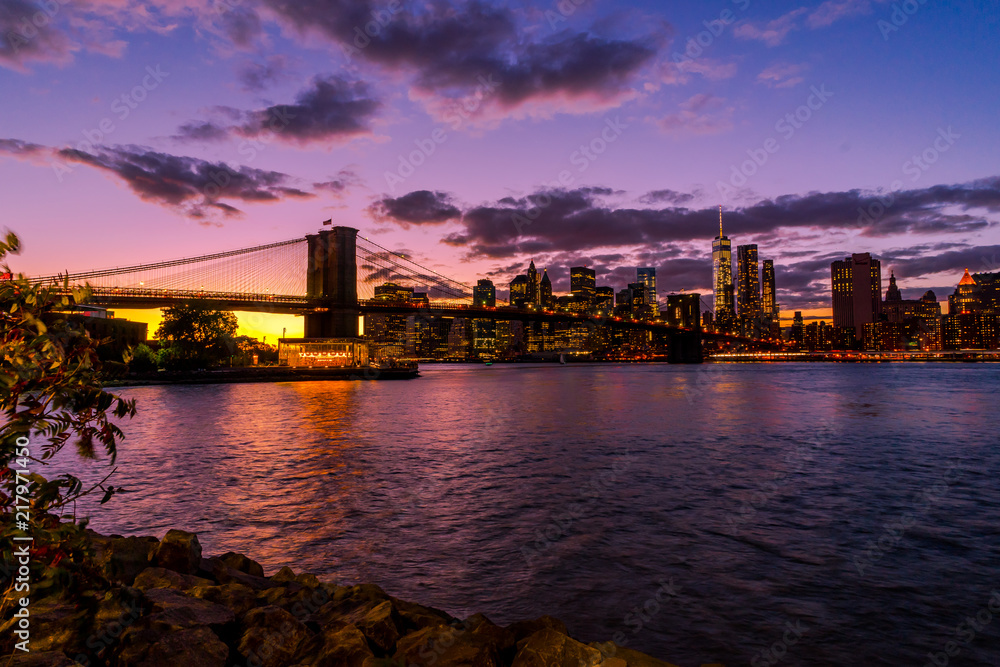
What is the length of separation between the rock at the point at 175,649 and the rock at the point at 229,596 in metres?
0.95

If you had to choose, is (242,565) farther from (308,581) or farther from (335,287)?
(335,287)

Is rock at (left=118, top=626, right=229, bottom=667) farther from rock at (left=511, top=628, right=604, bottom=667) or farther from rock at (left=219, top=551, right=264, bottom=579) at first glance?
rock at (left=219, top=551, right=264, bottom=579)

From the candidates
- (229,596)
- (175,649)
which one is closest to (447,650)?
(175,649)

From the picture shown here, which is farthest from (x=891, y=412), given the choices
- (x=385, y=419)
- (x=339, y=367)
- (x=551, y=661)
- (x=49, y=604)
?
(x=339, y=367)

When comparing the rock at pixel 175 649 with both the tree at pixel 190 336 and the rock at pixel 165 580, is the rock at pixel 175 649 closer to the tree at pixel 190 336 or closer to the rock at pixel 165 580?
the rock at pixel 165 580

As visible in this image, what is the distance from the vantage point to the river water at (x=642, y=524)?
7.16 meters

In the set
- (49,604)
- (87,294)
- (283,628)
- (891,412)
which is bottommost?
(891,412)

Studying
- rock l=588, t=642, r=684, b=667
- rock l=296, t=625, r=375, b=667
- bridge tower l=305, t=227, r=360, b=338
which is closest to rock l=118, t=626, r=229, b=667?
rock l=296, t=625, r=375, b=667

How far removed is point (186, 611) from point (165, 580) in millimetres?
1190

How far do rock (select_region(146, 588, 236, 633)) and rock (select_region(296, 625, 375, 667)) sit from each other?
3.04 ft

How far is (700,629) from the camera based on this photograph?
6.91 metres

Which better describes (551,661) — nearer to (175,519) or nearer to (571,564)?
(571,564)

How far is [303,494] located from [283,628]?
9550mm

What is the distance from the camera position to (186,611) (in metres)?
5.25
